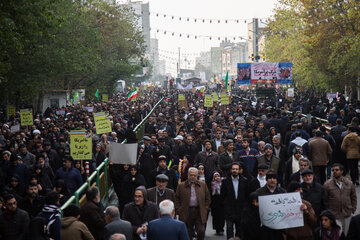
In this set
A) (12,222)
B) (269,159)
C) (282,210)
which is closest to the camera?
(282,210)

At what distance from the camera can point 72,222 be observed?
23.2 feet

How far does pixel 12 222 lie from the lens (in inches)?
313

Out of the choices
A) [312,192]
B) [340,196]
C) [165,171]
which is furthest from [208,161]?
[312,192]

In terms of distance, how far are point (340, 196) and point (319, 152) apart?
4557 millimetres

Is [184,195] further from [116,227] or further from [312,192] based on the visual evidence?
[116,227]

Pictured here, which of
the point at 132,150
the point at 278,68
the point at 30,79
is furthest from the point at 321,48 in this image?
the point at 132,150

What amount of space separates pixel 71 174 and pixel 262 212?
15.4ft

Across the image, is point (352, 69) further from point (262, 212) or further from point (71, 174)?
point (262, 212)

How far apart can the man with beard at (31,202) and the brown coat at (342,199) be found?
4.23 metres

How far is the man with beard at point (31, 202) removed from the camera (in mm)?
9133

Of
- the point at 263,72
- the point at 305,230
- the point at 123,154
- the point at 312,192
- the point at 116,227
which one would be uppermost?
the point at 263,72

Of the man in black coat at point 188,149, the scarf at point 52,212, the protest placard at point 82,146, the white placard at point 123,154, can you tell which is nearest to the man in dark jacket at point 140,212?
the scarf at point 52,212

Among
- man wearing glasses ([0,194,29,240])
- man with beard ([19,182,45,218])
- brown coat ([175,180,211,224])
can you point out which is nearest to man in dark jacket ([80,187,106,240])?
Answer: man wearing glasses ([0,194,29,240])

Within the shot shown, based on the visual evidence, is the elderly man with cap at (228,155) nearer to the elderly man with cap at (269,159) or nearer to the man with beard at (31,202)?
the elderly man with cap at (269,159)
